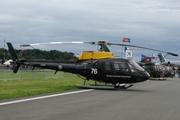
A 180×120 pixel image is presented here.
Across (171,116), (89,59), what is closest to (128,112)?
(171,116)

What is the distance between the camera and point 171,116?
9.15m

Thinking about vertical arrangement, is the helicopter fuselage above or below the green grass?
above

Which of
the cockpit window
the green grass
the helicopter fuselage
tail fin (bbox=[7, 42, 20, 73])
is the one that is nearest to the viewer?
the green grass

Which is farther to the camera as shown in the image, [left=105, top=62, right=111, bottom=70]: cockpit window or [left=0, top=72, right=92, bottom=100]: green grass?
[left=105, top=62, right=111, bottom=70]: cockpit window

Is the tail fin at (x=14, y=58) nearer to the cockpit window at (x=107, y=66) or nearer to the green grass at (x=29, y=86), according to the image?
the green grass at (x=29, y=86)

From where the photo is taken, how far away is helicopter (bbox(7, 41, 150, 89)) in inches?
744

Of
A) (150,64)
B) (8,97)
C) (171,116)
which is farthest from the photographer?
(150,64)

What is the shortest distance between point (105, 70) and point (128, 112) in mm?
9709

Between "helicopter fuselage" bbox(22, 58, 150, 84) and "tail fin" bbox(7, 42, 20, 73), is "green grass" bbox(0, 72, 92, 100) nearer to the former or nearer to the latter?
"tail fin" bbox(7, 42, 20, 73)

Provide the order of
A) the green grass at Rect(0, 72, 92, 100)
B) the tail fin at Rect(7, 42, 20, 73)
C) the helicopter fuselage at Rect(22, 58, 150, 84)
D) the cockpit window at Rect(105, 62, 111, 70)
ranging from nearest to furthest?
the green grass at Rect(0, 72, 92, 100), the helicopter fuselage at Rect(22, 58, 150, 84), the cockpit window at Rect(105, 62, 111, 70), the tail fin at Rect(7, 42, 20, 73)

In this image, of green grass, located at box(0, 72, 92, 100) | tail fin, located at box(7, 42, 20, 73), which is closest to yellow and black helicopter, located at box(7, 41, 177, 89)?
tail fin, located at box(7, 42, 20, 73)

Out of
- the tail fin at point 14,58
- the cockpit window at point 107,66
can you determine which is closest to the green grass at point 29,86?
the tail fin at point 14,58

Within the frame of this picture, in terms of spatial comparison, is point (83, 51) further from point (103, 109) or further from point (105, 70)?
point (103, 109)

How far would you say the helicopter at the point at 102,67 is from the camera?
744 inches
